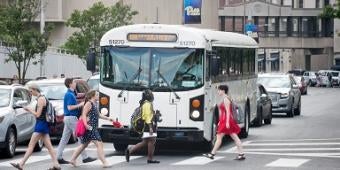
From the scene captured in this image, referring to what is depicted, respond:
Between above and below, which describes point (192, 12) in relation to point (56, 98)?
above

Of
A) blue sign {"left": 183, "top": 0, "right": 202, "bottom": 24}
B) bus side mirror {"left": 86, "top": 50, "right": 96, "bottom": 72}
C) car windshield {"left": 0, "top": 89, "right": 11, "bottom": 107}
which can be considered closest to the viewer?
bus side mirror {"left": 86, "top": 50, "right": 96, "bottom": 72}

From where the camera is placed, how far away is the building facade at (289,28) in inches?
4321

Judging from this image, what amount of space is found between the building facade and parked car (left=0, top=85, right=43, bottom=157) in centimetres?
8540

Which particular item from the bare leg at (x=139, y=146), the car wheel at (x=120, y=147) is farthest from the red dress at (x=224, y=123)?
the car wheel at (x=120, y=147)

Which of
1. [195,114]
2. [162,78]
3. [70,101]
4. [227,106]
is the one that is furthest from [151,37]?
[70,101]

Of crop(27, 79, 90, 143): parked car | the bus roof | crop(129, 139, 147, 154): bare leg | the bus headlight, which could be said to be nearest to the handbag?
crop(129, 139, 147, 154): bare leg

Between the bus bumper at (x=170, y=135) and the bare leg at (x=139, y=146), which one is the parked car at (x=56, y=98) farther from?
the bare leg at (x=139, y=146)

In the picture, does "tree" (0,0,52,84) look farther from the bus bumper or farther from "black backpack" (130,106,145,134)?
"black backpack" (130,106,145,134)

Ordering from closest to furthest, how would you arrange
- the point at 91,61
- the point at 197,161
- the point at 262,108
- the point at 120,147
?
the point at 197,161
the point at 91,61
the point at 120,147
the point at 262,108

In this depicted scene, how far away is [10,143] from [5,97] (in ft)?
4.21

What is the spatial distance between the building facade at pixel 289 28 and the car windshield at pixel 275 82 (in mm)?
67605

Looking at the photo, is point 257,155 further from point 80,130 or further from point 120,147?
point 80,130

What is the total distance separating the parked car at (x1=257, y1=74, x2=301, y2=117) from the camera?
37438 millimetres

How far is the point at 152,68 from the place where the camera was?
20156 millimetres
